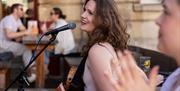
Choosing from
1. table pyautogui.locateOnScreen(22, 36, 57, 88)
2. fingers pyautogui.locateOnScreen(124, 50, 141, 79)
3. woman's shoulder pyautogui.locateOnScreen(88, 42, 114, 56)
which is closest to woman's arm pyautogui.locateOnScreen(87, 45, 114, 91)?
woman's shoulder pyautogui.locateOnScreen(88, 42, 114, 56)

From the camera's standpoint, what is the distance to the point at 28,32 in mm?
8703

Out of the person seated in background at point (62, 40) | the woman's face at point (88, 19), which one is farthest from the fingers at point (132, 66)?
the person seated in background at point (62, 40)

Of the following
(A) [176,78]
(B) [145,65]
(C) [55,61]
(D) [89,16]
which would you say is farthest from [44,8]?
(A) [176,78]

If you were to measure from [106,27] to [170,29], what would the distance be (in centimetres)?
159

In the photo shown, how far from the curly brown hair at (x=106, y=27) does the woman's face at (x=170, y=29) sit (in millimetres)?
1432

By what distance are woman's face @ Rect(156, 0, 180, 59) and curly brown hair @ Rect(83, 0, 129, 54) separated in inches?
56.4

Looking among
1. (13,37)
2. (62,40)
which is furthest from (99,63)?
(62,40)

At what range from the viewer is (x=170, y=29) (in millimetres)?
1472

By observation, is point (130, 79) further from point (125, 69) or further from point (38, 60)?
point (38, 60)

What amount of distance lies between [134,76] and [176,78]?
0.31 meters

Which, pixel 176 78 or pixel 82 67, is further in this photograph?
pixel 82 67

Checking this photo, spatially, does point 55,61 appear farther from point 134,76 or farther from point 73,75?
point 134,76

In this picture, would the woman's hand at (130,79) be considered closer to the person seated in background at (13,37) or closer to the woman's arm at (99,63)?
the woman's arm at (99,63)

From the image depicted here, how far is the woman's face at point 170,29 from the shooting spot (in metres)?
1.46
